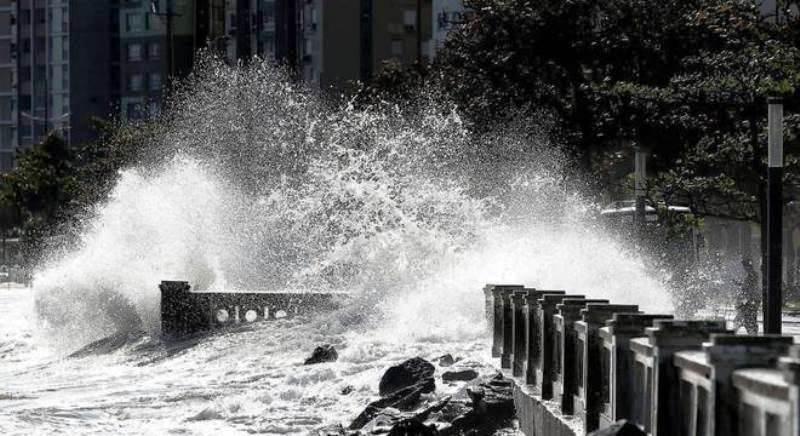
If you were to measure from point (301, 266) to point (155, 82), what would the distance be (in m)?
99.1

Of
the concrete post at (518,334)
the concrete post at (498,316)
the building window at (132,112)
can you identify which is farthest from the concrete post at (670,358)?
the building window at (132,112)

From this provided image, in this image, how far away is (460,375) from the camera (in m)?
18.5

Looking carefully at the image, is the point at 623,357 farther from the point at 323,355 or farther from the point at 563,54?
the point at 563,54

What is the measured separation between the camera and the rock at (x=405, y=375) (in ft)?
61.2

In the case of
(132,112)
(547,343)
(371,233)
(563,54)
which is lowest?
(547,343)

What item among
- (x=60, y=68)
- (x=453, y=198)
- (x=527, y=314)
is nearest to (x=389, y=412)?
(x=527, y=314)

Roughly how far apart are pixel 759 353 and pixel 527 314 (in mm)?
8341

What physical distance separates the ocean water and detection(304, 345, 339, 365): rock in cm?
33

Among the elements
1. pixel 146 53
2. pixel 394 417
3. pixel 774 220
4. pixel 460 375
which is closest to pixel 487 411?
pixel 394 417

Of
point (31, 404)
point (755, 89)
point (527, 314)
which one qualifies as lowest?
point (31, 404)

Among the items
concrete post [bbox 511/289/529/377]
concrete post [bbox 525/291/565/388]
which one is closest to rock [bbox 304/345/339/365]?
concrete post [bbox 511/289/529/377]

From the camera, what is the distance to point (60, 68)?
149 m

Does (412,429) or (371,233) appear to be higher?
(371,233)

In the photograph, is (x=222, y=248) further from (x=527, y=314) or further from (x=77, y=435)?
(x=527, y=314)
